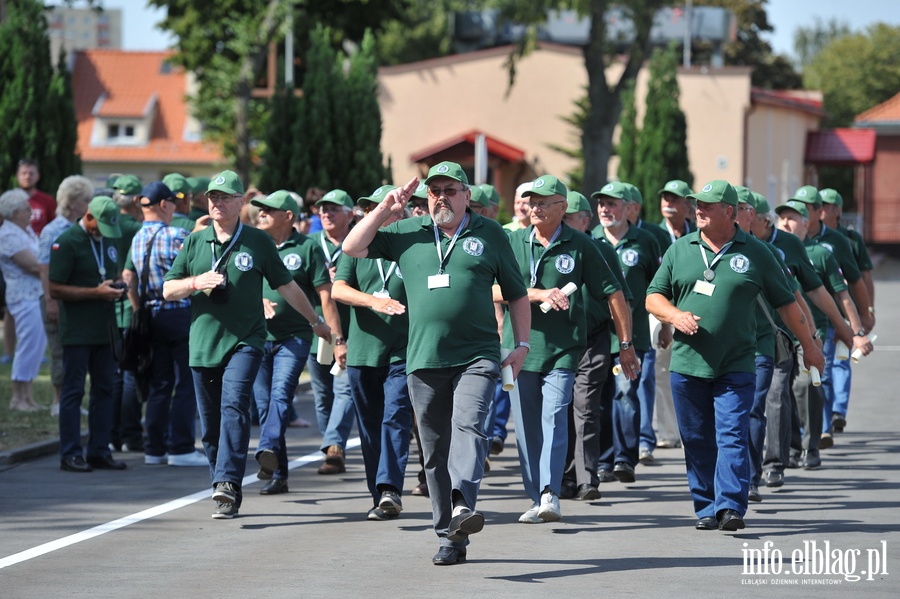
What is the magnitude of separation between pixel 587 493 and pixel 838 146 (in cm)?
5260

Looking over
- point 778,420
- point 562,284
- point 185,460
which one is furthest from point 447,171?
point 185,460

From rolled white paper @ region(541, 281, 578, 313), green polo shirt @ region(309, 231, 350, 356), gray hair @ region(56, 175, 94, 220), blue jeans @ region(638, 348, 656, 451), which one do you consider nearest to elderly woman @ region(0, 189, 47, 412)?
gray hair @ region(56, 175, 94, 220)

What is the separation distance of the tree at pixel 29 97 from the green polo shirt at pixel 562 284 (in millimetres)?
18093

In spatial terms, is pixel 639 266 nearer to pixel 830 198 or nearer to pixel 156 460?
pixel 830 198

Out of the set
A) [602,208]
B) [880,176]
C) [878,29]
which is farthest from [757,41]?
[602,208]

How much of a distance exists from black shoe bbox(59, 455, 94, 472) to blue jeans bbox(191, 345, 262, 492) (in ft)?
6.78

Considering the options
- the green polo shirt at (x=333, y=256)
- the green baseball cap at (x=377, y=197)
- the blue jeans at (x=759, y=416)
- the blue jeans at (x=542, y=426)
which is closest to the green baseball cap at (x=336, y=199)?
the green polo shirt at (x=333, y=256)

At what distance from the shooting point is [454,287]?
307 inches

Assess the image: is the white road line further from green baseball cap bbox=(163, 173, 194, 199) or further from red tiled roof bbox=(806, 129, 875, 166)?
red tiled roof bbox=(806, 129, 875, 166)

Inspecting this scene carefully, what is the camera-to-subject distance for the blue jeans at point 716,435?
8586 millimetres

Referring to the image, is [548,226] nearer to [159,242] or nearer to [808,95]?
[159,242]

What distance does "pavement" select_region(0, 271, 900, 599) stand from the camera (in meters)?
7.20

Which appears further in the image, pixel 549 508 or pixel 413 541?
pixel 549 508

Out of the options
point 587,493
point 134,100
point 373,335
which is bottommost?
point 587,493
